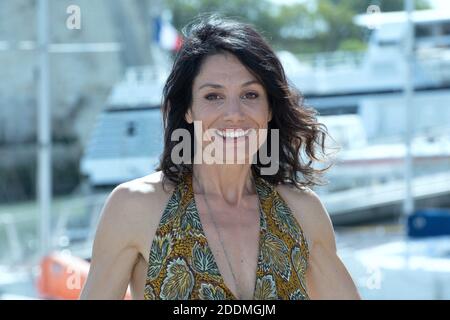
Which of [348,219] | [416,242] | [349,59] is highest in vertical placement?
[349,59]

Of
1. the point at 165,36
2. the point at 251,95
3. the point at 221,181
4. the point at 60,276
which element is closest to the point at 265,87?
the point at 251,95

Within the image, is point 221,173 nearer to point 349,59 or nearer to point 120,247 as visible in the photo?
A: point 120,247

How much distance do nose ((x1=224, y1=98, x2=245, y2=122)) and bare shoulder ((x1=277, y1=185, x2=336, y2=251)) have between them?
0.19 m

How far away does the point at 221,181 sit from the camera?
160 cm

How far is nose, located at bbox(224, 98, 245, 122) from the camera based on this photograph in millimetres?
1501

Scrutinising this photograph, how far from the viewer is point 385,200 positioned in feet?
29.5

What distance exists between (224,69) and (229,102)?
0.19ft

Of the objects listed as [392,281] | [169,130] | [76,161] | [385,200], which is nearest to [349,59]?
[385,200]

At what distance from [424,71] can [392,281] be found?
3325mm

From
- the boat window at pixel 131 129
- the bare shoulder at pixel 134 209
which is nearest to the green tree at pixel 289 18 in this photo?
the boat window at pixel 131 129

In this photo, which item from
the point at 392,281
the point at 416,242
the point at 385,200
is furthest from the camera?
the point at 385,200

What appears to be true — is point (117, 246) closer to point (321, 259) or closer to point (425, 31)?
point (321, 259)

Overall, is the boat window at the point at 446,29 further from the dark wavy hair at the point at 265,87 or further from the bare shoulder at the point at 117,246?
the bare shoulder at the point at 117,246
